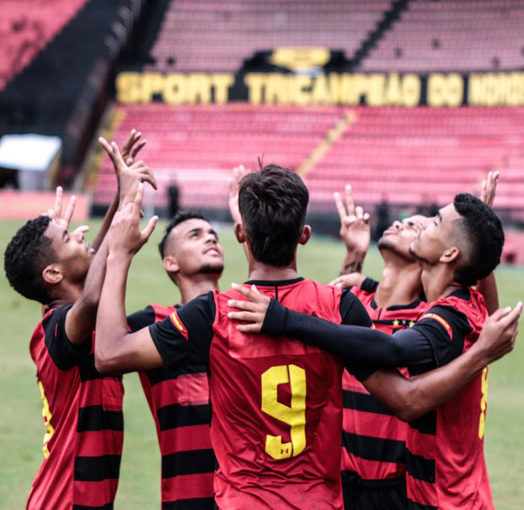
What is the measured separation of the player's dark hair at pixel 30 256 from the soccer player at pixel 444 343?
3.68 ft

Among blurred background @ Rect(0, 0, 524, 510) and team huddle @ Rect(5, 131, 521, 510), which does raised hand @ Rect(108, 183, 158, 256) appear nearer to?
team huddle @ Rect(5, 131, 521, 510)

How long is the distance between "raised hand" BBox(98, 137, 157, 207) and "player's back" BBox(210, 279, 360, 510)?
0.60 metres

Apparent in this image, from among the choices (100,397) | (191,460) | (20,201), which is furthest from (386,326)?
(20,201)

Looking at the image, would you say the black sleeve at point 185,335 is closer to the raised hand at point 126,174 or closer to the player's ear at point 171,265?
the raised hand at point 126,174

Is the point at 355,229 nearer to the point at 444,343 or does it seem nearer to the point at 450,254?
the point at 450,254

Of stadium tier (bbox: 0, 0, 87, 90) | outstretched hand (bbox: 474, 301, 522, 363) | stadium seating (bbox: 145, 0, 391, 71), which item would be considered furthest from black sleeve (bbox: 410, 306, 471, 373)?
stadium tier (bbox: 0, 0, 87, 90)

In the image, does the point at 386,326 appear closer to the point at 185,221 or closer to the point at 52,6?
the point at 185,221

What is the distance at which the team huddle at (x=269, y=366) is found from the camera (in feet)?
Answer: 7.49

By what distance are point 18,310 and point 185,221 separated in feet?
23.7

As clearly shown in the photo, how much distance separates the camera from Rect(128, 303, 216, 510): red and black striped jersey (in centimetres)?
313

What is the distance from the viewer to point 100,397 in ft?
9.74

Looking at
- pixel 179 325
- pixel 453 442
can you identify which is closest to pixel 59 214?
pixel 179 325

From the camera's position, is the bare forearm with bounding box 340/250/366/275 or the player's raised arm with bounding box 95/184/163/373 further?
the bare forearm with bounding box 340/250/366/275

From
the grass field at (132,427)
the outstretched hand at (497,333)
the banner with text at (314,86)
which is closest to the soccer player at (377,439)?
the outstretched hand at (497,333)
